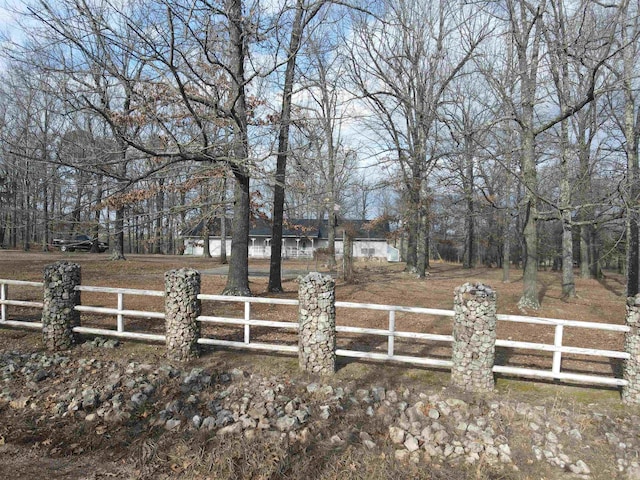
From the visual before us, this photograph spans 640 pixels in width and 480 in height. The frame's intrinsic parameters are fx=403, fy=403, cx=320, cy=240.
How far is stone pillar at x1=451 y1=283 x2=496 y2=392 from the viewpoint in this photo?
508 centimetres

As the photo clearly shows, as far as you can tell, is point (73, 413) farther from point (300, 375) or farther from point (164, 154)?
point (164, 154)

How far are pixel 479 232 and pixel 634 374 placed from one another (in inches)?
Result: 1585

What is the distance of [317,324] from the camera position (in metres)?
5.58

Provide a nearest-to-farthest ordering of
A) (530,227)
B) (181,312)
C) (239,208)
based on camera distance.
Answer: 1. (181,312)
2. (239,208)
3. (530,227)

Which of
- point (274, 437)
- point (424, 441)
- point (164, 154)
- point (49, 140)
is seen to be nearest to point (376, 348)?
point (424, 441)

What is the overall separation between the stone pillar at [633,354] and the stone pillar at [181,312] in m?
5.77

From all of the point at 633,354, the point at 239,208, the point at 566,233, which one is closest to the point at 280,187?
the point at 239,208

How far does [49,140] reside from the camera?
725cm

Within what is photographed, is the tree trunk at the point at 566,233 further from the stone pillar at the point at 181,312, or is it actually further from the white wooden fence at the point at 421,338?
the stone pillar at the point at 181,312

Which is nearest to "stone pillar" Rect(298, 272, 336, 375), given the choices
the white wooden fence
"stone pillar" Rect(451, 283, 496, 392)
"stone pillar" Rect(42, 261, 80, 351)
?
the white wooden fence

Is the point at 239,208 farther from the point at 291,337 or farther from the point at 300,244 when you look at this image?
the point at 300,244

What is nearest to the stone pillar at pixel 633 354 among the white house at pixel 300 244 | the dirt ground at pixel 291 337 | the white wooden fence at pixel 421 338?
the white wooden fence at pixel 421 338

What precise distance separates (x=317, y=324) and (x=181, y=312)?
6.86 ft

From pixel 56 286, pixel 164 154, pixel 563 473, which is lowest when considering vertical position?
pixel 563 473
